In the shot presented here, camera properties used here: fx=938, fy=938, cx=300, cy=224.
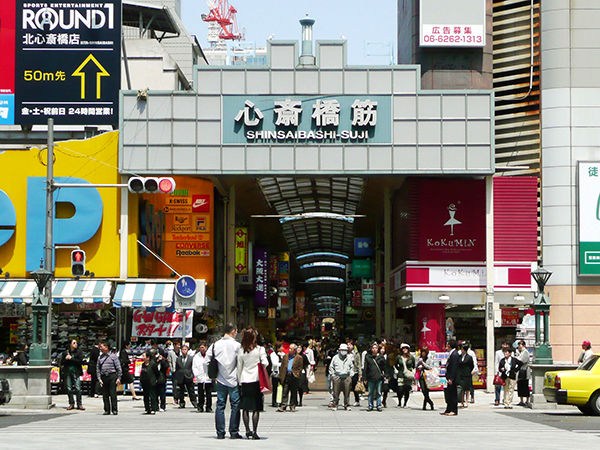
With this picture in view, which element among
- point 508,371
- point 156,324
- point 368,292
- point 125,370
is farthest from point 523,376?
point 368,292

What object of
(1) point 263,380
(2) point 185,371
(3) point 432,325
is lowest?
(2) point 185,371

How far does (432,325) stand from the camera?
34.8m

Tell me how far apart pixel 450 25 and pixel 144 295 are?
15.6m

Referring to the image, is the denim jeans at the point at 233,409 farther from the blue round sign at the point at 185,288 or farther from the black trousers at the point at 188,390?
the blue round sign at the point at 185,288

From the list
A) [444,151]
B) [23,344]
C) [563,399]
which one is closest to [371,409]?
[563,399]

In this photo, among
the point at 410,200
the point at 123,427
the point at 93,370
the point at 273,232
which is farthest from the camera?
the point at 273,232

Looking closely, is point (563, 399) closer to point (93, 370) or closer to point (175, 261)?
point (93, 370)

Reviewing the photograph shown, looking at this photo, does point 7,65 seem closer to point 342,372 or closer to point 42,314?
point 42,314

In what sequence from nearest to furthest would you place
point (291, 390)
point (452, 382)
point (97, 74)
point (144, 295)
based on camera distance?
point (452, 382) → point (291, 390) → point (144, 295) → point (97, 74)

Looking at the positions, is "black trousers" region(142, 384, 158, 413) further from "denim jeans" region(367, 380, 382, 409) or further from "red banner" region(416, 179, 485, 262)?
"red banner" region(416, 179, 485, 262)

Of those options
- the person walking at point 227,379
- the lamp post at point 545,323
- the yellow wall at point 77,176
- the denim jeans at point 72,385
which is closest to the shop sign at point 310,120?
the yellow wall at point 77,176

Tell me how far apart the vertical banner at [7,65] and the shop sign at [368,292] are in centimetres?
2329

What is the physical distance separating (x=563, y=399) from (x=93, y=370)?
509 inches

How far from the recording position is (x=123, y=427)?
18375mm
